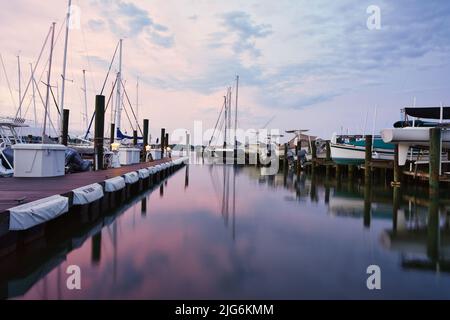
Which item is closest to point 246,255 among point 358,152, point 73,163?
point 73,163

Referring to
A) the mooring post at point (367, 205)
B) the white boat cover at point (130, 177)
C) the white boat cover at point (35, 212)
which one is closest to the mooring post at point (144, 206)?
the white boat cover at point (130, 177)

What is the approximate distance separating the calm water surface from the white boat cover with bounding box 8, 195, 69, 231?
659mm

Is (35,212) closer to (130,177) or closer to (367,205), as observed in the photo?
(130,177)

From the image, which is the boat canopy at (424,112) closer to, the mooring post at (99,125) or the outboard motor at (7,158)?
the mooring post at (99,125)

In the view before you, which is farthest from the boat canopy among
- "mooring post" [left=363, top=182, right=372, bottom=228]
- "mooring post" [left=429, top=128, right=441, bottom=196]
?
"mooring post" [left=429, top=128, right=441, bottom=196]

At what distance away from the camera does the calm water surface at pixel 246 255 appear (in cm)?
421

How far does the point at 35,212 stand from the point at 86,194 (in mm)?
1996

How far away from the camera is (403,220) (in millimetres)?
8703

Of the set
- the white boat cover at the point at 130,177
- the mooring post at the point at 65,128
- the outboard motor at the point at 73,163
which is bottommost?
the white boat cover at the point at 130,177

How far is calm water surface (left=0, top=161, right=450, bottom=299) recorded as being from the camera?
13.8ft

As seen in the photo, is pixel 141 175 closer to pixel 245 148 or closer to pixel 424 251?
pixel 424 251

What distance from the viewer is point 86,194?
665cm

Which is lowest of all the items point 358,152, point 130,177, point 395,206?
point 395,206

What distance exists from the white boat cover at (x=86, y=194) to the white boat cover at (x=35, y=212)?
2.35 feet
